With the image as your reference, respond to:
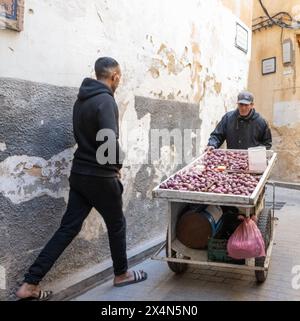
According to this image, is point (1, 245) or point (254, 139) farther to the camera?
point (254, 139)

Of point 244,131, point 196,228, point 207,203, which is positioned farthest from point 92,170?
point 244,131

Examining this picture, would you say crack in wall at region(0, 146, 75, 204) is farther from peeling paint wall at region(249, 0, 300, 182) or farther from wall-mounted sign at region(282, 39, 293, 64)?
wall-mounted sign at region(282, 39, 293, 64)

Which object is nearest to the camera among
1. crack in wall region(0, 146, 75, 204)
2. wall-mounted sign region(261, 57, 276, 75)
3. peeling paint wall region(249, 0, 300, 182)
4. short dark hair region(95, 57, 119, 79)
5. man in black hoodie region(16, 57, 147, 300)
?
crack in wall region(0, 146, 75, 204)

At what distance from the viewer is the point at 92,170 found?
11.8ft

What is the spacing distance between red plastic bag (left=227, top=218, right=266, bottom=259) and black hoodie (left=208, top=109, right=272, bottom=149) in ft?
5.97

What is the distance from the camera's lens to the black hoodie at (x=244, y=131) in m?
5.36

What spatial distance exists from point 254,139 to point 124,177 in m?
1.69

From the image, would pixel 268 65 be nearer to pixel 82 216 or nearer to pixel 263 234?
pixel 263 234

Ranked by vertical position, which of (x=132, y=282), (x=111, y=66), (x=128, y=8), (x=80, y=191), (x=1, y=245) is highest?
(x=128, y=8)

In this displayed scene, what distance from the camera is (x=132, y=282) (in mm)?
4086

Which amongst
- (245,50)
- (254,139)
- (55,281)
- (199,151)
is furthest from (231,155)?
(245,50)

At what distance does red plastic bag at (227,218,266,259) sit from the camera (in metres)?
3.62

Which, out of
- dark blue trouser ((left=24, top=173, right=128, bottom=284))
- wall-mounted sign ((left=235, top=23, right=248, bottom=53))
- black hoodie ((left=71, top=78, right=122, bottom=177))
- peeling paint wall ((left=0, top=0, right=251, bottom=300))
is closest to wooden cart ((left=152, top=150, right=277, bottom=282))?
Result: dark blue trouser ((left=24, top=173, right=128, bottom=284))
